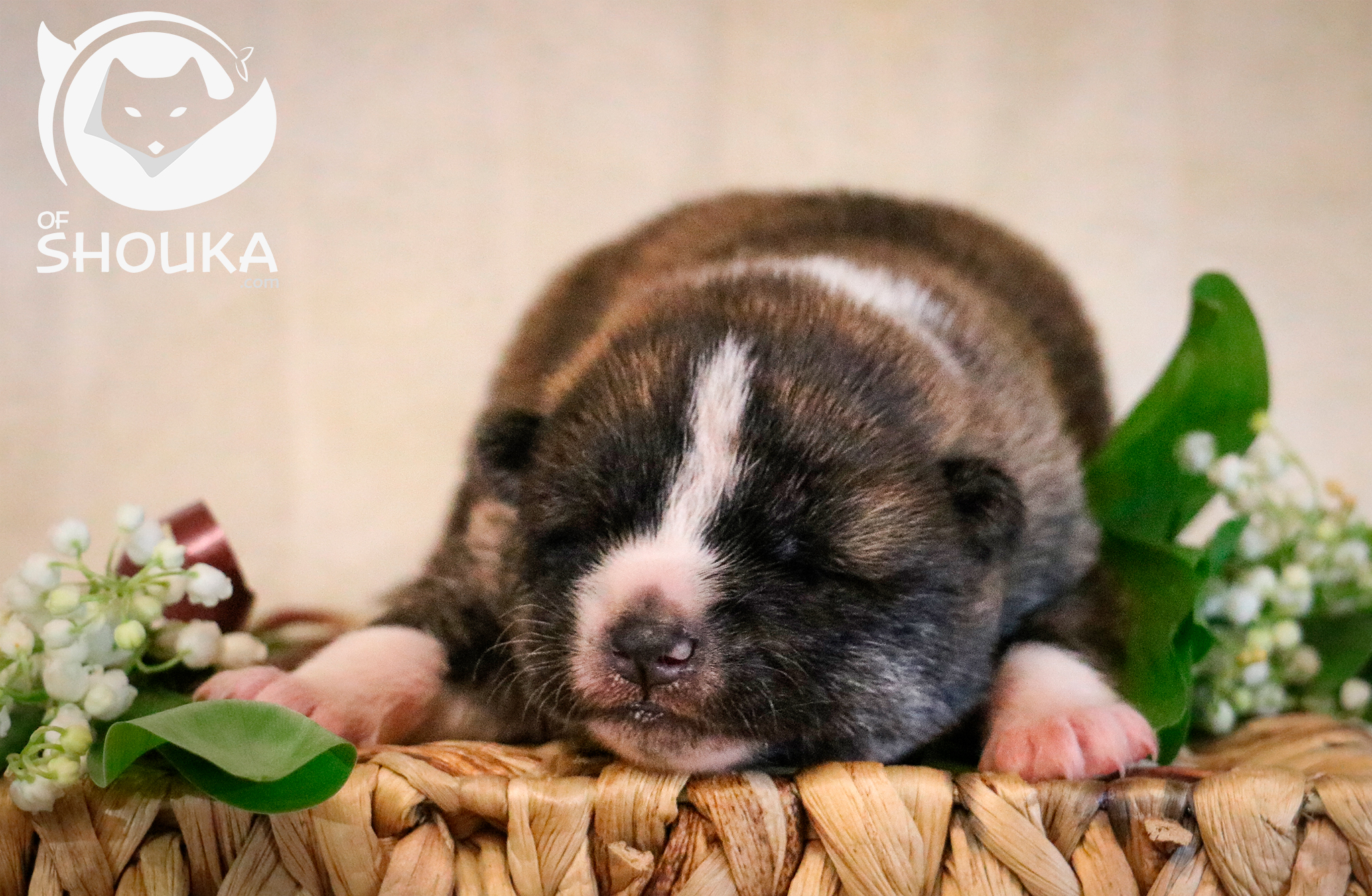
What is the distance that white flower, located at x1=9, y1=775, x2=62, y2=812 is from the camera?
1254 mm

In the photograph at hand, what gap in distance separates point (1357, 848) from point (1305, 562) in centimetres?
82

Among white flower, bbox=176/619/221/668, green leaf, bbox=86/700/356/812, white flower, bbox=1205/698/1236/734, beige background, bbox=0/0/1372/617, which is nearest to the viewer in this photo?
green leaf, bbox=86/700/356/812

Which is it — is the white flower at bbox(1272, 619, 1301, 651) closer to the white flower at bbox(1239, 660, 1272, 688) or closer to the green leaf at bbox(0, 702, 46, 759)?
the white flower at bbox(1239, 660, 1272, 688)

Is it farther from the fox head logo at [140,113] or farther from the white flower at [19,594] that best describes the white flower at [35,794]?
the fox head logo at [140,113]

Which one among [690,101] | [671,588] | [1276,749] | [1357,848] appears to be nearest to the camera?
[1357,848]

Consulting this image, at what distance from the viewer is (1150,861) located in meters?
1.27

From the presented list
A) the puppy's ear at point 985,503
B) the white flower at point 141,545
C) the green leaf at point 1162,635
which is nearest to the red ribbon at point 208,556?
the white flower at point 141,545

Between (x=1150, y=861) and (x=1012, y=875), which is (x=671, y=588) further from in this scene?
(x=1150, y=861)

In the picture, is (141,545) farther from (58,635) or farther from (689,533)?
(689,533)

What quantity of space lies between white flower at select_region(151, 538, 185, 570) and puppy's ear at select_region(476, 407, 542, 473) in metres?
0.48

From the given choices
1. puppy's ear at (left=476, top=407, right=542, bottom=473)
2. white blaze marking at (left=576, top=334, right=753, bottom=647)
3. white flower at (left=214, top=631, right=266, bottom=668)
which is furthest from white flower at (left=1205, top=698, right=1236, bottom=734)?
white flower at (left=214, top=631, right=266, bottom=668)

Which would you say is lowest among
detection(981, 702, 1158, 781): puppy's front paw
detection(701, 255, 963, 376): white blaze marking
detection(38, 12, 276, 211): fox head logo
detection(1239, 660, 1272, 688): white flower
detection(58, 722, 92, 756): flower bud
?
detection(1239, 660, 1272, 688): white flower

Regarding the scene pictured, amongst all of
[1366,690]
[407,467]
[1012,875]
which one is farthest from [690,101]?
[1012,875]

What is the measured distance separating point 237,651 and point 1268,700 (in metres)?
1.63
